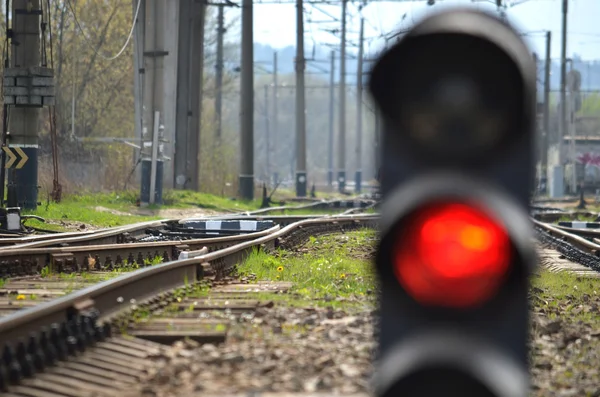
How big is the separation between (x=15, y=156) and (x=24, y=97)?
42.8 inches

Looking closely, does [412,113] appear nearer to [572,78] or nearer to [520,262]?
[520,262]

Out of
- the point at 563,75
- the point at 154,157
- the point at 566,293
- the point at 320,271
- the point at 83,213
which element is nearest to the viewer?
the point at 566,293

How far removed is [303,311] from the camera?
681 centimetres

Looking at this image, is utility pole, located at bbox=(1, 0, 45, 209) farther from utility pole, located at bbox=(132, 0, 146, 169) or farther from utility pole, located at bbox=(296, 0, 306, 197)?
utility pole, located at bbox=(296, 0, 306, 197)

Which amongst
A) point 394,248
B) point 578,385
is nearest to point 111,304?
point 578,385

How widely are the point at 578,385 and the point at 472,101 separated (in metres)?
2.34

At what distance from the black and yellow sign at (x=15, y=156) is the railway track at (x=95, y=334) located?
1303cm

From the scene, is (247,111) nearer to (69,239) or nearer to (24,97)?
(24,97)

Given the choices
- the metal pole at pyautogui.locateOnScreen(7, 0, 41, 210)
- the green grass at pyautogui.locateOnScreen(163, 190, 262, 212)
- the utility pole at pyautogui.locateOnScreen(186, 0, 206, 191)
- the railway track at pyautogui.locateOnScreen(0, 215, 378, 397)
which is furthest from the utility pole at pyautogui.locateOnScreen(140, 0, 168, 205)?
the railway track at pyautogui.locateOnScreen(0, 215, 378, 397)

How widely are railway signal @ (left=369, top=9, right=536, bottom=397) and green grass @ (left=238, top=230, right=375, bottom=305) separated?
4.77m

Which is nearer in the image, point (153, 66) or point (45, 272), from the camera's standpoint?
point (45, 272)

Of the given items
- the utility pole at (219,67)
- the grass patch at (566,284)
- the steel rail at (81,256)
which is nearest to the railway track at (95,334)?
the steel rail at (81,256)

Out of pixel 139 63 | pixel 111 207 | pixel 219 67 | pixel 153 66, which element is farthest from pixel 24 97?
pixel 219 67

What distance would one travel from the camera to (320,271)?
10.4 meters
